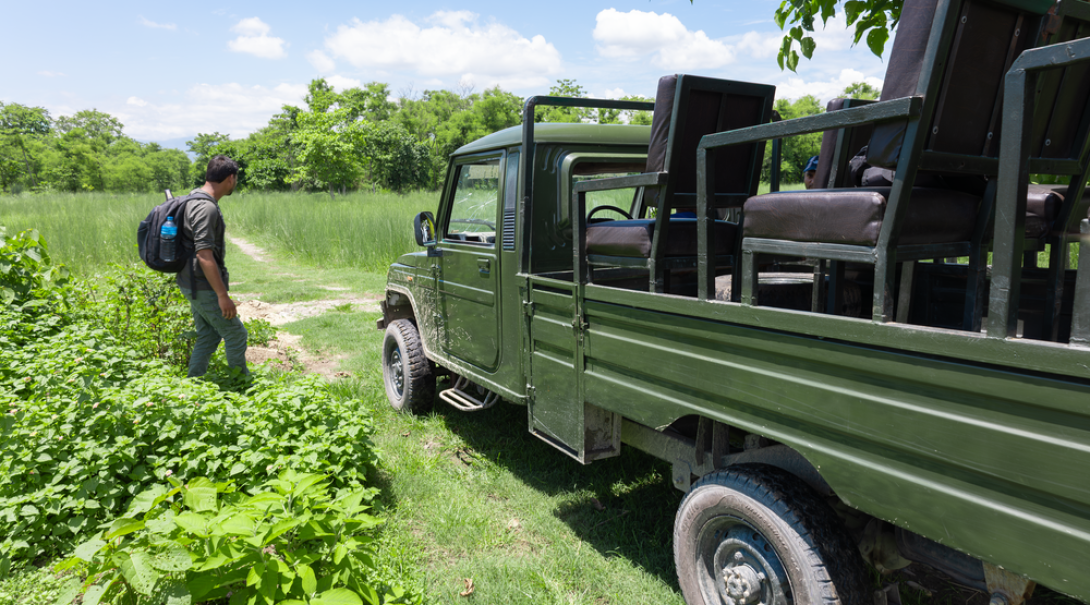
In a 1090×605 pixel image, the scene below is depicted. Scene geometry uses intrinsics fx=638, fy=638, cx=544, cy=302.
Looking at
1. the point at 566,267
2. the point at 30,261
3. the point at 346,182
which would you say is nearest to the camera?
the point at 566,267

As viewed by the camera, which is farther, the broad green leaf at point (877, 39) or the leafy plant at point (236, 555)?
the broad green leaf at point (877, 39)

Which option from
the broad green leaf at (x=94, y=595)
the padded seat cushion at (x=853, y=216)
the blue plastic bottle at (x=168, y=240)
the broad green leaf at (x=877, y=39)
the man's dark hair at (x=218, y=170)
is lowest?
the broad green leaf at (x=94, y=595)

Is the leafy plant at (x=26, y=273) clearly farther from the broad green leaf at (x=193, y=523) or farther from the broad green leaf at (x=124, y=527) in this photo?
the broad green leaf at (x=193, y=523)

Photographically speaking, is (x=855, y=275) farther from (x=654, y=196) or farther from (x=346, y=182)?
(x=346, y=182)

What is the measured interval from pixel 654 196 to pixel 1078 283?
165cm

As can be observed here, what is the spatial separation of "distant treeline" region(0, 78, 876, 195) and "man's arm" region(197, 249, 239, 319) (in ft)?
113

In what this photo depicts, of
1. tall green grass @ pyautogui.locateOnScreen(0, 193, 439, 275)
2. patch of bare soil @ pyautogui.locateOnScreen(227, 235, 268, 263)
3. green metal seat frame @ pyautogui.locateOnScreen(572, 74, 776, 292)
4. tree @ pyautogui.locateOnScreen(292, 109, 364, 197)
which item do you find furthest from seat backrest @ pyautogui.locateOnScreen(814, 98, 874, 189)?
tree @ pyautogui.locateOnScreen(292, 109, 364, 197)

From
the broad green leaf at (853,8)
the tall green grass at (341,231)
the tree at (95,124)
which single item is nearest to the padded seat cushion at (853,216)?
the broad green leaf at (853,8)

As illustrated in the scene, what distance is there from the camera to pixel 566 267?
3.90 metres

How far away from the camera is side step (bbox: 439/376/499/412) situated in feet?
14.3

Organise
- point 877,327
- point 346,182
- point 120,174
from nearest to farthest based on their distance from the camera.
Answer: point 877,327 → point 346,182 → point 120,174

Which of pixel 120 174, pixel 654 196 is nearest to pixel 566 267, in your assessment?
pixel 654 196

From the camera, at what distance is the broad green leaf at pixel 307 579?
2262 mm

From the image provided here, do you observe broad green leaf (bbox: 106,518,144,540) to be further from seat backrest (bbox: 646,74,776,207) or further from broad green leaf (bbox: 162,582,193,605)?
seat backrest (bbox: 646,74,776,207)
